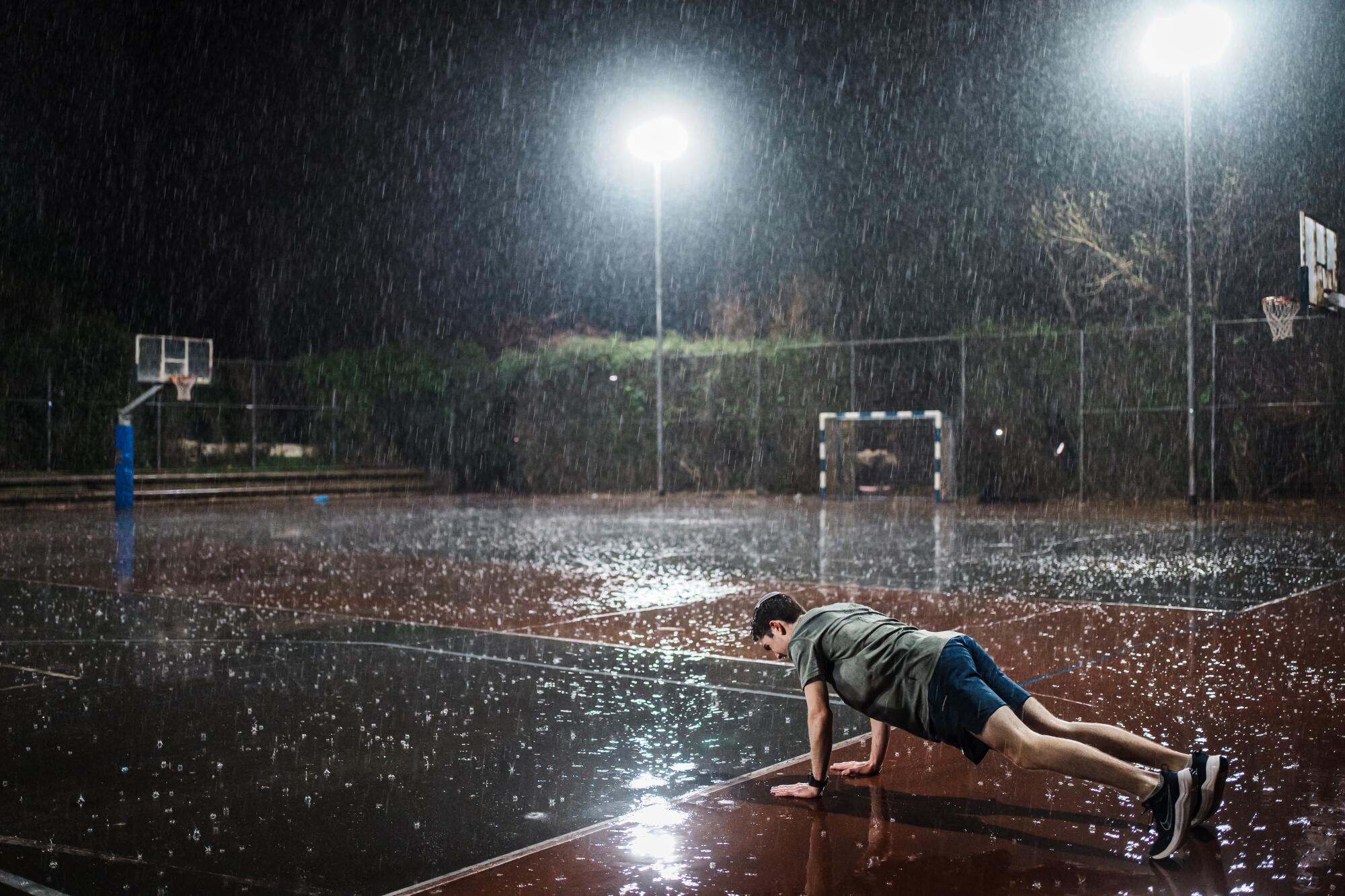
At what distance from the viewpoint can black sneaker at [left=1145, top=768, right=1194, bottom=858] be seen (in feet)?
11.2

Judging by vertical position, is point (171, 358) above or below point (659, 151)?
below

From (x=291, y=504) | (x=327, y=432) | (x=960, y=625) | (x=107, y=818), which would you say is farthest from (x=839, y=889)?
(x=327, y=432)

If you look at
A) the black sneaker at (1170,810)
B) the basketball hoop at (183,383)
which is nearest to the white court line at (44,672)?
the black sneaker at (1170,810)

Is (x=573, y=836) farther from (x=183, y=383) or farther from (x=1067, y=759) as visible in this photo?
(x=183, y=383)

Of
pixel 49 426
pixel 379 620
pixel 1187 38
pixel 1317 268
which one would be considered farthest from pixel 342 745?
pixel 49 426

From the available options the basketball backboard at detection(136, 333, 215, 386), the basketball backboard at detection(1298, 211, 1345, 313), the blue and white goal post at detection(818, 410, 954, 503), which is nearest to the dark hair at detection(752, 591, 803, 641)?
the basketball backboard at detection(1298, 211, 1345, 313)

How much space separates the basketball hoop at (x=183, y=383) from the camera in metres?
26.5

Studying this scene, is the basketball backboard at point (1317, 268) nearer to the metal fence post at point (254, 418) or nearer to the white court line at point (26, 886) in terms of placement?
the white court line at point (26, 886)

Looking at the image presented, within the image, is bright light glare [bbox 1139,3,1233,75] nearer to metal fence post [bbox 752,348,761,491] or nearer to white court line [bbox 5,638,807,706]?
metal fence post [bbox 752,348,761,491]

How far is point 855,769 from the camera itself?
4359mm

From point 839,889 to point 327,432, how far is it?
30246 millimetres

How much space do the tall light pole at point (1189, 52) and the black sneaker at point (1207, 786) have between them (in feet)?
59.6

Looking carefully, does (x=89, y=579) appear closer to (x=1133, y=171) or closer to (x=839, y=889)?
(x=839, y=889)

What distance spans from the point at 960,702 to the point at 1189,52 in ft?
62.2
